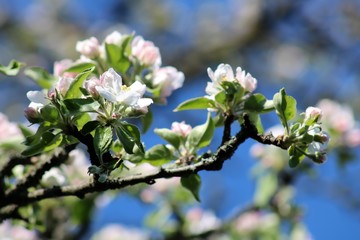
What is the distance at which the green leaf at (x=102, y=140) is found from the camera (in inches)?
50.2

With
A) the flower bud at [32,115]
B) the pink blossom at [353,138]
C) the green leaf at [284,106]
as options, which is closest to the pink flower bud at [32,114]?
the flower bud at [32,115]

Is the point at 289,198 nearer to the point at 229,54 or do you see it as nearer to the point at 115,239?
the point at 115,239

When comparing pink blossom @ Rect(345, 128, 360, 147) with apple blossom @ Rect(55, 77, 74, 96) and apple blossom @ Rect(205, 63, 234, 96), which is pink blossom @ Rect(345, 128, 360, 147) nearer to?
apple blossom @ Rect(205, 63, 234, 96)

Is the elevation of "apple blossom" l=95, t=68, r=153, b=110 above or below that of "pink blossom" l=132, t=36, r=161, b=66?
below

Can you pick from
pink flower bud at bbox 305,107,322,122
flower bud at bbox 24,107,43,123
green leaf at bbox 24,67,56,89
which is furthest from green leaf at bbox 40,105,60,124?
pink flower bud at bbox 305,107,322,122

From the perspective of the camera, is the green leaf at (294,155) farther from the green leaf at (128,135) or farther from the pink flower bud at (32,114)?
the pink flower bud at (32,114)

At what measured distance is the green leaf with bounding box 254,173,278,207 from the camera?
2.64m

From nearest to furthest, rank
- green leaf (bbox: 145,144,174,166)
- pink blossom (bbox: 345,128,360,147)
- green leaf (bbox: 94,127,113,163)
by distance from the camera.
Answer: green leaf (bbox: 94,127,113,163)
green leaf (bbox: 145,144,174,166)
pink blossom (bbox: 345,128,360,147)

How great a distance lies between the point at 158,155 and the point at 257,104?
25cm

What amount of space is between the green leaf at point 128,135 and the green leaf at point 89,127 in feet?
0.13

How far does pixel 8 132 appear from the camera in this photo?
1.92m

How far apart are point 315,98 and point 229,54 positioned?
1.15m

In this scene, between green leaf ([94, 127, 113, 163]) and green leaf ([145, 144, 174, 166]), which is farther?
green leaf ([145, 144, 174, 166])

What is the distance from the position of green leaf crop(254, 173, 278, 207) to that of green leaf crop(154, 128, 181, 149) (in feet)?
3.82
